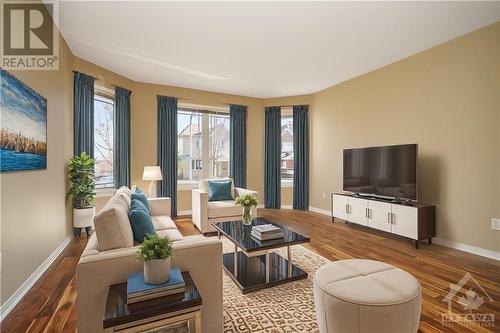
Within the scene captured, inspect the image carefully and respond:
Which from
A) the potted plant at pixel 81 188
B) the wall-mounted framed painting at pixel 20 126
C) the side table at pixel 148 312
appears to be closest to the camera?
the side table at pixel 148 312

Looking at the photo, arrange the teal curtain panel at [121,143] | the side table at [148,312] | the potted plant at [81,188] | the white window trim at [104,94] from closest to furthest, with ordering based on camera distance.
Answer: the side table at [148,312] < the potted plant at [81,188] < the white window trim at [104,94] < the teal curtain panel at [121,143]

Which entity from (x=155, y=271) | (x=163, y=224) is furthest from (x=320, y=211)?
(x=155, y=271)

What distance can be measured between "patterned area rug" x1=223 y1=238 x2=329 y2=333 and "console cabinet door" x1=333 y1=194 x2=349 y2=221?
7.13ft

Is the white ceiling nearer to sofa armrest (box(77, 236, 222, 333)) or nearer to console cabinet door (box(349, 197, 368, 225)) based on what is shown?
console cabinet door (box(349, 197, 368, 225))

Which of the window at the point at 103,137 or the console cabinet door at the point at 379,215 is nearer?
the console cabinet door at the point at 379,215

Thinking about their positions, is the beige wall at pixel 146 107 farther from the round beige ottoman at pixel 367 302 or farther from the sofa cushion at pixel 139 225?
the round beige ottoman at pixel 367 302

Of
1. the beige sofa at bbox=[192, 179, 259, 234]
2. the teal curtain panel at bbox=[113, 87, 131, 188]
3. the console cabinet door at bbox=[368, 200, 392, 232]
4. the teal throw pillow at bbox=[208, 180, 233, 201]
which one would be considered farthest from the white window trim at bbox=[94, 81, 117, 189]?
the console cabinet door at bbox=[368, 200, 392, 232]

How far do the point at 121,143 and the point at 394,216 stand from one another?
4.65 meters

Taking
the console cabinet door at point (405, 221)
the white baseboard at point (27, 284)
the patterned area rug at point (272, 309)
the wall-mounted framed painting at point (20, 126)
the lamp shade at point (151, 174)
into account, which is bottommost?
the patterned area rug at point (272, 309)

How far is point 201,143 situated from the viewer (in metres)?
5.67

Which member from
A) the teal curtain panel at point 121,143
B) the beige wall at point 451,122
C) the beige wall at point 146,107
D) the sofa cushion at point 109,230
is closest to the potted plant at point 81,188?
the teal curtain panel at point 121,143

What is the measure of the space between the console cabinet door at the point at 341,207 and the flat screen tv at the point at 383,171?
20 cm

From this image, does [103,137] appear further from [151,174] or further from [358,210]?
[358,210]

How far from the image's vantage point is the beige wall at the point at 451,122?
2.96 m
